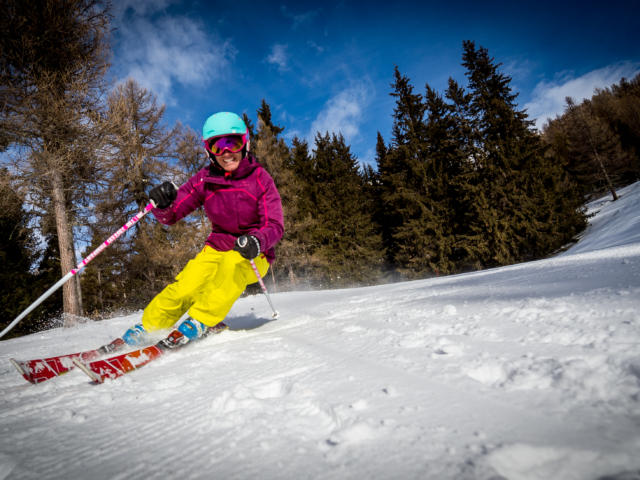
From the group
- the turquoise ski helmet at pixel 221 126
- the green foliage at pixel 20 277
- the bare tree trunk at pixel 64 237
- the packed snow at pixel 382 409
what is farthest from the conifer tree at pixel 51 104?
the packed snow at pixel 382 409

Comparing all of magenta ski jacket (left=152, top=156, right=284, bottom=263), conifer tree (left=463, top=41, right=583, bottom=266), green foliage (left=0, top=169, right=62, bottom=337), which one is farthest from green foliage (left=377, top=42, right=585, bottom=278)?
green foliage (left=0, top=169, right=62, bottom=337)

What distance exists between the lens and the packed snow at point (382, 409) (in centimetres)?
68

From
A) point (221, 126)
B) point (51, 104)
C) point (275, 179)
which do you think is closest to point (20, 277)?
point (51, 104)

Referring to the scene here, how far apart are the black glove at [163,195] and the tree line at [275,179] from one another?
7.11 meters

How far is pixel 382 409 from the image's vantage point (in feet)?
3.04

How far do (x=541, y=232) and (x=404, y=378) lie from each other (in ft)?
54.6

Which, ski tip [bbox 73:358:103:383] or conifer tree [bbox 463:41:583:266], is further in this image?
conifer tree [bbox 463:41:583:266]

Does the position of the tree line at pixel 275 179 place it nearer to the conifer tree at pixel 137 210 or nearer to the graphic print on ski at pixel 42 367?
the conifer tree at pixel 137 210

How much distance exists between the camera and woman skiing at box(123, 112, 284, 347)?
2355 millimetres

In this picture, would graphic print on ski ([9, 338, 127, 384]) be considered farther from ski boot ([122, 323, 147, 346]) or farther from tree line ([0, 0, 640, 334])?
tree line ([0, 0, 640, 334])

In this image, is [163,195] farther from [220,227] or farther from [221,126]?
[221,126]

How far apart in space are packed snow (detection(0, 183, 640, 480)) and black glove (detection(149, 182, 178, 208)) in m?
1.51

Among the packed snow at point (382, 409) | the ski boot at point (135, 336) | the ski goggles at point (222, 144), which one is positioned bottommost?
the packed snow at point (382, 409)

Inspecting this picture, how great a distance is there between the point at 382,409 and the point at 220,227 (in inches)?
89.2
